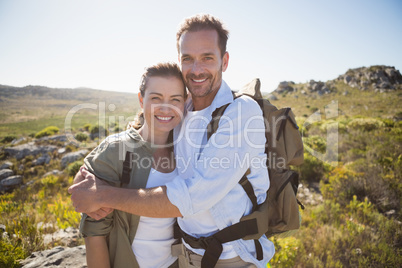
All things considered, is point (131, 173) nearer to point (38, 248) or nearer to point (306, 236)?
point (38, 248)

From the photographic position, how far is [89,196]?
60.7 inches

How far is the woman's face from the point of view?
2.00m

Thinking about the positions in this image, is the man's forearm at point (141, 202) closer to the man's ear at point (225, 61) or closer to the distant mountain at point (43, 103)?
the man's ear at point (225, 61)

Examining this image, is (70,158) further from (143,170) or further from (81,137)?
(143,170)

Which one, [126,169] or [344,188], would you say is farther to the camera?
[344,188]

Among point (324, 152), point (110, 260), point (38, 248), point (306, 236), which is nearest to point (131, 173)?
point (110, 260)

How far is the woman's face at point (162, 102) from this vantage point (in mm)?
2000

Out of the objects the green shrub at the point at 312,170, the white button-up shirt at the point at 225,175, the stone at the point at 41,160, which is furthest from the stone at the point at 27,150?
the white button-up shirt at the point at 225,175

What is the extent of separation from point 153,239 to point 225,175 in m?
0.98

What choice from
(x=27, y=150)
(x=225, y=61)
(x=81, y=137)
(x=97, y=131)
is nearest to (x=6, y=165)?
(x=27, y=150)

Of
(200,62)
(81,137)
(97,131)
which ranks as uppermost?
(200,62)

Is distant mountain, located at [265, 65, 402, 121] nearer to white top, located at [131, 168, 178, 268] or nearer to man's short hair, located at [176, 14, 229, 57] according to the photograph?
man's short hair, located at [176, 14, 229, 57]

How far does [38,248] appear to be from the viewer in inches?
140

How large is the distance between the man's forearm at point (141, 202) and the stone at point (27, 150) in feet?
50.9
